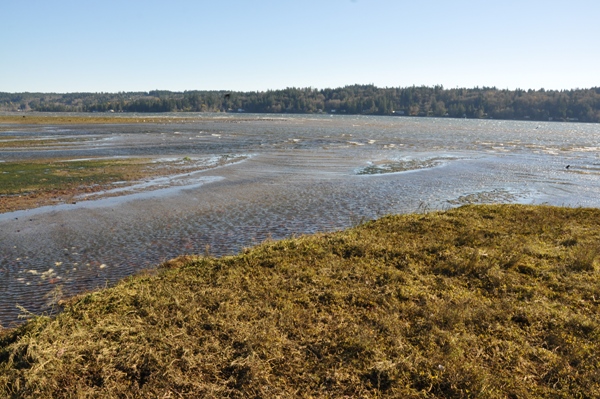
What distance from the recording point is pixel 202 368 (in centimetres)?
573

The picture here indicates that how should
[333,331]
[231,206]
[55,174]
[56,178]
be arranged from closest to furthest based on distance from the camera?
[333,331] < [231,206] < [56,178] < [55,174]

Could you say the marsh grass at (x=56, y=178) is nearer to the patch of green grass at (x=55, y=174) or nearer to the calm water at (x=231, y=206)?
Answer: the patch of green grass at (x=55, y=174)

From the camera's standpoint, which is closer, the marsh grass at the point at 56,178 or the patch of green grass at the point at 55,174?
the marsh grass at the point at 56,178

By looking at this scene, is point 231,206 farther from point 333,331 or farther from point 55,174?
point 55,174

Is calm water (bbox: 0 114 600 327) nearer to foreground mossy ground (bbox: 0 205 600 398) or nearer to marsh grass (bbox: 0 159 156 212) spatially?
marsh grass (bbox: 0 159 156 212)

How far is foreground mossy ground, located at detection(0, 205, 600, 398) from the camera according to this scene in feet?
17.9

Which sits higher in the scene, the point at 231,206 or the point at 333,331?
the point at 333,331

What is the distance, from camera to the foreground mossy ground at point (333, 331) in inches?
215

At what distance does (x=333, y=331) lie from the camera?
21.9 feet

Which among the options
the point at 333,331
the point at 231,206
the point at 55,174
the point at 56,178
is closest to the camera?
the point at 333,331

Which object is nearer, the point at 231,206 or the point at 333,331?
Result: the point at 333,331

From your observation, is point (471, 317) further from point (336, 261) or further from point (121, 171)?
point (121, 171)

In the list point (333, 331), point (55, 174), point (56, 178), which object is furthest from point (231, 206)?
point (55, 174)

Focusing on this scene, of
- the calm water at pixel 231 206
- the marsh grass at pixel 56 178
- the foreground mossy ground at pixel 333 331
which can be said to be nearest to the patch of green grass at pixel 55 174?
the marsh grass at pixel 56 178
